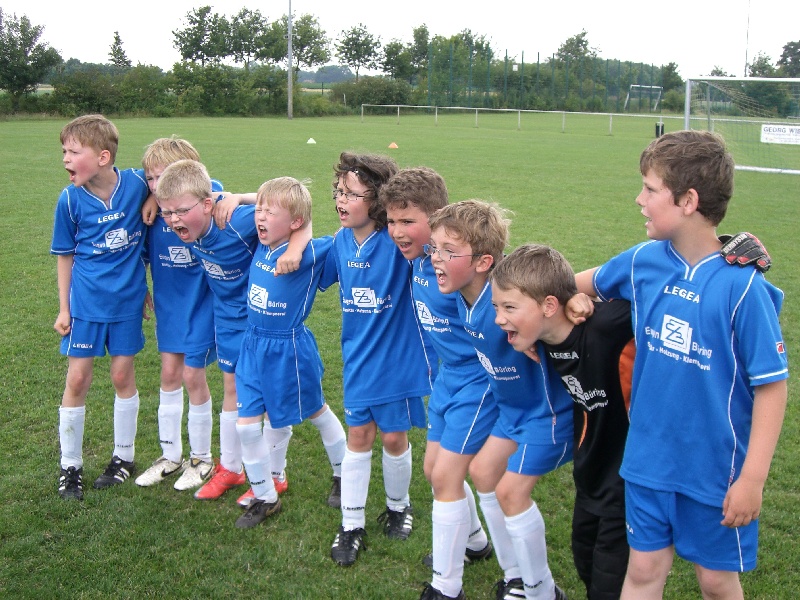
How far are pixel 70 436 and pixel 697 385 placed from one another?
3.15 m

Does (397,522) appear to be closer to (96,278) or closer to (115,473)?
(115,473)

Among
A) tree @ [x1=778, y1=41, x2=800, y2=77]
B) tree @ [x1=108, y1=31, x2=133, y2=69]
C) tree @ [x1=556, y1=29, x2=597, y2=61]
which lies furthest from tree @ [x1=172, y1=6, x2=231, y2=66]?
tree @ [x1=778, y1=41, x2=800, y2=77]

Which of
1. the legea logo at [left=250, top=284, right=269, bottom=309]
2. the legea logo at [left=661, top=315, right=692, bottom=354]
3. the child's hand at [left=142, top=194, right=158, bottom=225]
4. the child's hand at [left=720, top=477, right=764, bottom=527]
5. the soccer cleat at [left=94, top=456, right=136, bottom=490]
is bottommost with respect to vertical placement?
the soccer cleat at [left=94, top=456, right=136, bottom=490]

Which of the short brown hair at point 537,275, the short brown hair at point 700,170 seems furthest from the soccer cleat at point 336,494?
the short brown hair at point 700,170

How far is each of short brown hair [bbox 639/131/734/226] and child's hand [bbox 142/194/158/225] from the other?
2.70 meters

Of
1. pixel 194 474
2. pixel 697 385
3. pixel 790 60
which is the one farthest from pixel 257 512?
pixel 790 60

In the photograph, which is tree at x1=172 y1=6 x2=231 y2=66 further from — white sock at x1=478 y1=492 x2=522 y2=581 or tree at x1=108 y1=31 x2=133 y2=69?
white sock at x1=478 y1=492 x2=522 y2=581

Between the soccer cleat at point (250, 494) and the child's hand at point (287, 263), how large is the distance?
1124 millimetres

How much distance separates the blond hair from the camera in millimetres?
3613

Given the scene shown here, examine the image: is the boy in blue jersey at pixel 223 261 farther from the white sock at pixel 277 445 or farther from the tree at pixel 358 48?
the tree at pixel 358 48

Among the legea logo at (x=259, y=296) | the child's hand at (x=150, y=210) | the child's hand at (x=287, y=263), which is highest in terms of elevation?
the child's hand at (x=150, y=210)

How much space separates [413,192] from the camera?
3.16 m

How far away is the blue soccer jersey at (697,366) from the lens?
2.21 m

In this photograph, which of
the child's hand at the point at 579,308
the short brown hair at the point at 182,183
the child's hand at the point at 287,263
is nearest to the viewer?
the child's hand at the point at 579,308
